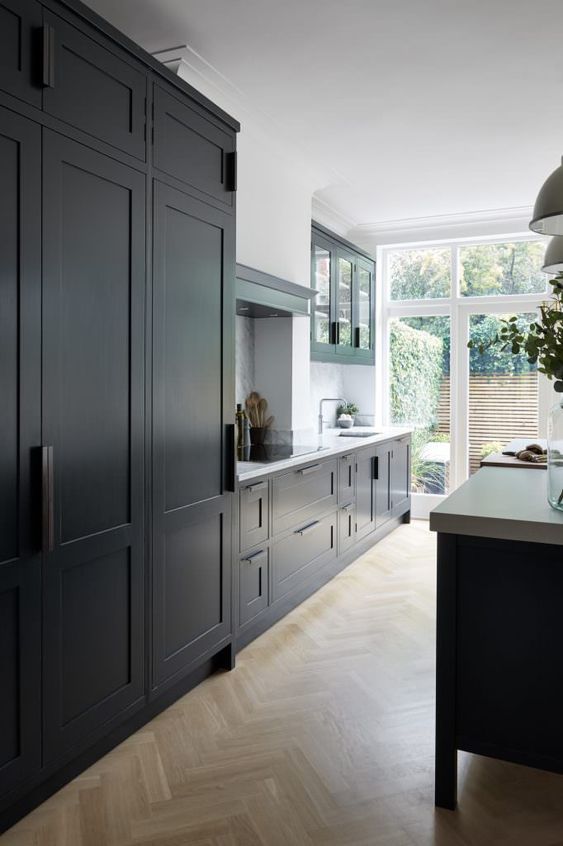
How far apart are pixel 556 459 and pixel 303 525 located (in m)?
2.05

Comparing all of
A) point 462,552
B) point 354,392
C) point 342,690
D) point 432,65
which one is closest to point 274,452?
point 342,690

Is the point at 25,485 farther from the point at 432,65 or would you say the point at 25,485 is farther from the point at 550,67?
the point at 550,67

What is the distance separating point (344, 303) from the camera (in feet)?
18.1

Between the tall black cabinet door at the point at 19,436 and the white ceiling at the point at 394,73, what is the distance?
137cm

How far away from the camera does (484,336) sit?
242 inches

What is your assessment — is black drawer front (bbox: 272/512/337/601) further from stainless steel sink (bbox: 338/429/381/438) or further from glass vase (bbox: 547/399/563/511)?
glass vase (bbox: 547/399/563/511)

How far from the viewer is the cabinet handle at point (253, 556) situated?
3.17 m

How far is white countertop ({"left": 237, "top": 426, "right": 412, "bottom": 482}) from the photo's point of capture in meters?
3.26

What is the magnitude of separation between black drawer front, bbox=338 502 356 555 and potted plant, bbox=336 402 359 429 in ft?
4.68

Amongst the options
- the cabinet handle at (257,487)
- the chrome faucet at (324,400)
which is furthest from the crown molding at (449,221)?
the cabinet handle at (257,487)

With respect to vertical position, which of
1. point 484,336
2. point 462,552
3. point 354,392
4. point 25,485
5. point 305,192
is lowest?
point 462,552

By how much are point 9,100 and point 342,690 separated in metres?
2.51

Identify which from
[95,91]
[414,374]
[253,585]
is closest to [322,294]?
[414,374]

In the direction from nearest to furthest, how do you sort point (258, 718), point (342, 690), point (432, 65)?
point (258, 718)
point (342, 690)
point (432, 65)
